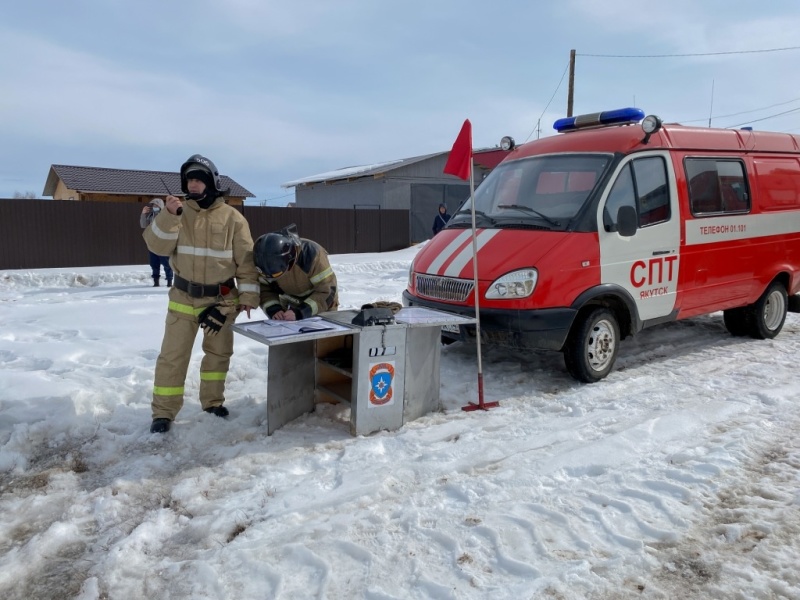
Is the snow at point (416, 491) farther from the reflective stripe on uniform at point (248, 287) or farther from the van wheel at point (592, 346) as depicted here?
the reflective stripe on uniform at point (248, 287)

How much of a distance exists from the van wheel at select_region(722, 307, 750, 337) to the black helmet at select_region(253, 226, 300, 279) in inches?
222

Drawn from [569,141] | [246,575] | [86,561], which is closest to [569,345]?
[569,141]

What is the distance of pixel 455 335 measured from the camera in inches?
227

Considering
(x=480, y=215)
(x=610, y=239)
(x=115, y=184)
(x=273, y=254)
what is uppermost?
(x=115, y=184)

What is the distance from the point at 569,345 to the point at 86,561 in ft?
13.4

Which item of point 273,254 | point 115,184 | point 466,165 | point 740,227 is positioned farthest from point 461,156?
point 115,184

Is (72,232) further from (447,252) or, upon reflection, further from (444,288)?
(444,288)

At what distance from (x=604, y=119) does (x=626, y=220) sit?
5.35ft

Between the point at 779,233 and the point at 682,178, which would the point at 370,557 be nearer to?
the point at 682,178

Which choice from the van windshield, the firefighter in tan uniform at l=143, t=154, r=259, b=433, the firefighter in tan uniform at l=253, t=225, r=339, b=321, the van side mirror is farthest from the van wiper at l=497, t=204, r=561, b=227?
the firefighter in tan uniform at l=143, t=154, r=259, b=433

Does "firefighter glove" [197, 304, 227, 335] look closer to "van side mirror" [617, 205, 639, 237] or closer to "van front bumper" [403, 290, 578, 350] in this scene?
"van front bumper" [403, 290, 578, 350]

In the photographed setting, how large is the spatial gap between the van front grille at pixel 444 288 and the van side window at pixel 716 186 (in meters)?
2.68

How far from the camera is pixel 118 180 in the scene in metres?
29.2

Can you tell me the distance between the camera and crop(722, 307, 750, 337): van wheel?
7492 millimetres
